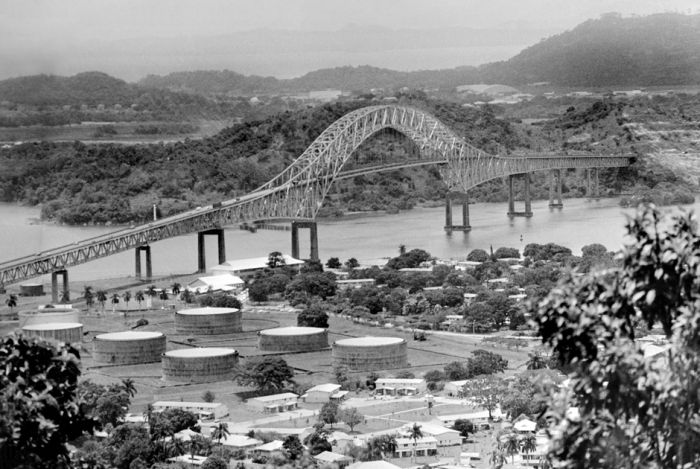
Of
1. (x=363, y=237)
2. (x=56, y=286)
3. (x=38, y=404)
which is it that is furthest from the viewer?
(x=363, y=237)

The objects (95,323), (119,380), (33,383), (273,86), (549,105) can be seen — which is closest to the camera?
(33,383)

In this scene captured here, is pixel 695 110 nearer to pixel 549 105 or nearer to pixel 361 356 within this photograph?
pixel 549 105

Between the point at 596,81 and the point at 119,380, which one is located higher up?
the point at 596,81

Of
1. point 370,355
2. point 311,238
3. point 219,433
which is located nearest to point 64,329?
point 370,355

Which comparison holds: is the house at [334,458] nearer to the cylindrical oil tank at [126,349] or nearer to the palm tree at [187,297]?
the cylindrical oil tank at [126,349]

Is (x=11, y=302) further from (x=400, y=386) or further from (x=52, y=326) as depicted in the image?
(x=400, y=386)

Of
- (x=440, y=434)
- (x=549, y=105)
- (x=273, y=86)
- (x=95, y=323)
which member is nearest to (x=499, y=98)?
(x=549, y=105)

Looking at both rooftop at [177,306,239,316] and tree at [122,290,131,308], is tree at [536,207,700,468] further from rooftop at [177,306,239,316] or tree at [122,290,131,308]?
tree at [122,290,131,308]

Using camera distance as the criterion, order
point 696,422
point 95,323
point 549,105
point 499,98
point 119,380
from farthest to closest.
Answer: point 499,98 → point 549,105 → point 95,323 → point 119,380 → point 696,422
